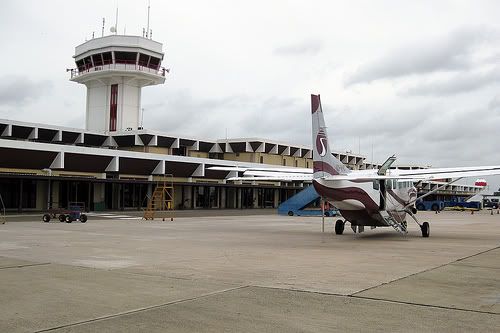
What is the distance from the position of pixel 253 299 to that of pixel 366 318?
6.95 ft

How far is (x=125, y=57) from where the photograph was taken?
63.2 m

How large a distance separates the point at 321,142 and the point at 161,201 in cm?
2782

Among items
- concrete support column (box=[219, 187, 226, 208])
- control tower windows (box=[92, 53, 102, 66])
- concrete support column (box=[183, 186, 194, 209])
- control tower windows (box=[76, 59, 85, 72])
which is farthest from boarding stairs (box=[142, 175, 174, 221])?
control tower windows (box=[76, 59, 85, 72])

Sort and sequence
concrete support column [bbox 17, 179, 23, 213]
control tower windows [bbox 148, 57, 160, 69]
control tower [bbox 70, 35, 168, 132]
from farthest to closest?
control tower windows [bbox 148, 57, 160, 69]
control tower [bbox 70, 35, 168, 132]
concrete support column [bbox 17, 179, 23, 213]

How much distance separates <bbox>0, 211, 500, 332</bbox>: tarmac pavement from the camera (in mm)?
7355

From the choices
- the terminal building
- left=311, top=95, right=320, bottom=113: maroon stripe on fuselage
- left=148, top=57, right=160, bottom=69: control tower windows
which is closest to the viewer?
left=311, top=95, right=320, bottom=113: maroon stripe on fuselage

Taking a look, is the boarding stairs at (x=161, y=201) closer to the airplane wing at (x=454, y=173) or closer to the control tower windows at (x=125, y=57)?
the control tower windows at (x=125, y=57)

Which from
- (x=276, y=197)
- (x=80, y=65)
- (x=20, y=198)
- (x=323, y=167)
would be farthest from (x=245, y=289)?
(x=80, y=65)

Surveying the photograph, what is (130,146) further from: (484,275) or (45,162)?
(484,275)

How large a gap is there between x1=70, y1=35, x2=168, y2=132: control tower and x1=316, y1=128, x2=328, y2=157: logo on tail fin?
1793 inches

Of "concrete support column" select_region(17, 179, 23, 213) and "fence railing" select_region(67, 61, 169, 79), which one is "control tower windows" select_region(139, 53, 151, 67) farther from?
"concrete support column" select_region(17, 179, 23, 213)

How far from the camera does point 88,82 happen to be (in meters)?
67.8

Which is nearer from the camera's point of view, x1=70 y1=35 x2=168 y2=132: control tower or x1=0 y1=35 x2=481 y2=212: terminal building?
x1=0 y1=35 x2=481 y2=212: terminal building

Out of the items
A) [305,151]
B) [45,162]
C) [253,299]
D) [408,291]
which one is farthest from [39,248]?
[305,151]
